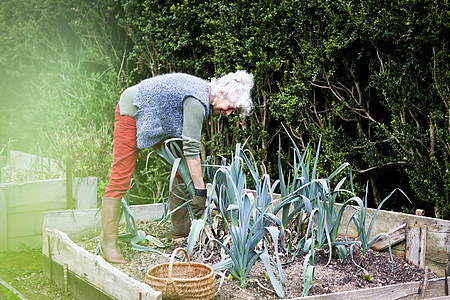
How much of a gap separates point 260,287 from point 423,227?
43.3 inches

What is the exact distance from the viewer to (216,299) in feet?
7.00

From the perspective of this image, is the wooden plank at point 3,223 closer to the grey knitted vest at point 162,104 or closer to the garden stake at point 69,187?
the garden stake at point 69,187

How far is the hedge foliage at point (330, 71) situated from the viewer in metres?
2.92

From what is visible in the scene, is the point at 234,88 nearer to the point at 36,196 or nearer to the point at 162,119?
the point at 162,119

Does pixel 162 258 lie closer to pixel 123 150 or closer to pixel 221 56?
pixel 123 150

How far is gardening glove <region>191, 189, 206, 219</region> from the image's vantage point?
8.68 ft

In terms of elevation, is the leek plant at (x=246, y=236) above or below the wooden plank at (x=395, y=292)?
above

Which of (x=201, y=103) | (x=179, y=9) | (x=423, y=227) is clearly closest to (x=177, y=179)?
(x=201, y=103)

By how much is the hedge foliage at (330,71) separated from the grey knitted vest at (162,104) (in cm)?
109

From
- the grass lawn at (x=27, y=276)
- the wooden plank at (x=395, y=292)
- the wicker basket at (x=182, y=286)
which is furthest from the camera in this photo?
the grass lawn at (x=27, y=276)

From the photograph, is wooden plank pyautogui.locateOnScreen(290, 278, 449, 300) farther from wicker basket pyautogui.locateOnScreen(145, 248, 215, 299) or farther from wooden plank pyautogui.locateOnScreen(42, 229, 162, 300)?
wooden plank pyautogui.locateOnScreen(42, 229, 162, 300)

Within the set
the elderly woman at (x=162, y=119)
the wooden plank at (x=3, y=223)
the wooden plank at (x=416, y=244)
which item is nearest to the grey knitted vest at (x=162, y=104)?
the elderly woman at (x=162, y=119)

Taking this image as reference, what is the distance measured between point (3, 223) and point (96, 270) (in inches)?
68.1

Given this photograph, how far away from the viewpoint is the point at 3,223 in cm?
361
